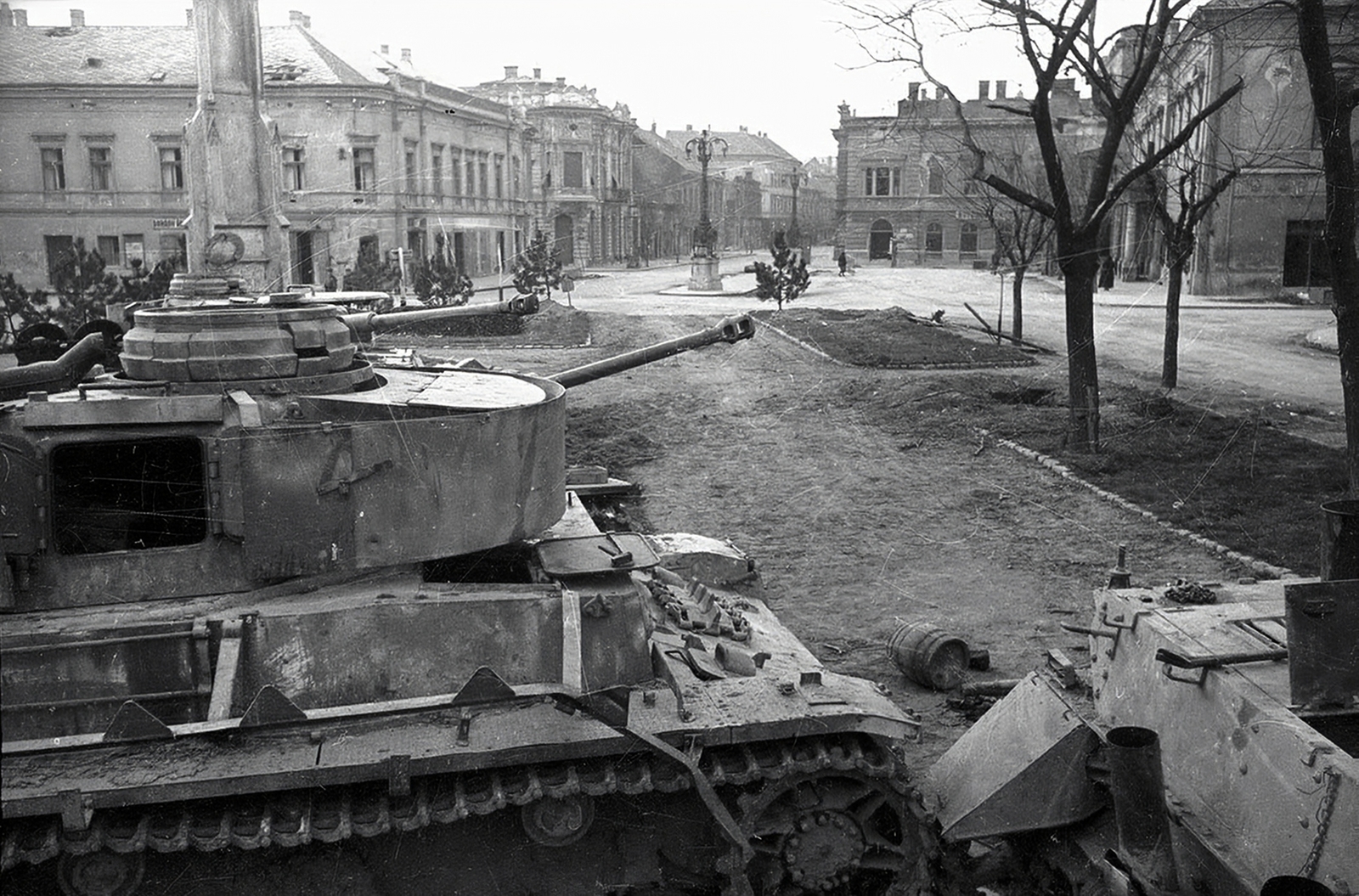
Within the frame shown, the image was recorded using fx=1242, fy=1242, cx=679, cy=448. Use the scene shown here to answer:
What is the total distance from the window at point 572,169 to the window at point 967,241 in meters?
22.5

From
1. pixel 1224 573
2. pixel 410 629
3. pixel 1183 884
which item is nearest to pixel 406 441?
pixel 410 629

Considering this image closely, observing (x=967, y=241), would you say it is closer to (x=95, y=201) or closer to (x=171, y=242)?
(x=171, y=242)

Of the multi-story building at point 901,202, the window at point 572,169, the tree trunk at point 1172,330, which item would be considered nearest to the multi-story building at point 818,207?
the multi-story building at point 901,202

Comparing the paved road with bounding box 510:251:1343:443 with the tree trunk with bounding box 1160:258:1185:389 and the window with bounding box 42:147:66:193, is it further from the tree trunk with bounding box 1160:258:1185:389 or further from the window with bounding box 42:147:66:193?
the window with bounding box 42:147:66:193

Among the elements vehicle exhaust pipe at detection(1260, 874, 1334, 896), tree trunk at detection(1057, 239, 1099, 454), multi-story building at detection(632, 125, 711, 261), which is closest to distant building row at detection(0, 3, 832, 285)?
tree trunk at detection(1057, 239, 1099, 454)

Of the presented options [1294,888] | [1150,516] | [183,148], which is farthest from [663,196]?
[1294,888]

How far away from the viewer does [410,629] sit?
5500mm

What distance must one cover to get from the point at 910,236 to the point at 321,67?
46970mm

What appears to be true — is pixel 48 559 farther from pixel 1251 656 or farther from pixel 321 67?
pixel 321 67

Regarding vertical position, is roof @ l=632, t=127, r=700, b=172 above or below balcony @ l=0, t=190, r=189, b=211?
above

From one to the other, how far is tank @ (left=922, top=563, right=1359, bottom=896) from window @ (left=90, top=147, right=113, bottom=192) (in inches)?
1191

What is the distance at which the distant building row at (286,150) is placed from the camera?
2662 centimetres

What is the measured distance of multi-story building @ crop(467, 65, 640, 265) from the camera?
45844 millimetres

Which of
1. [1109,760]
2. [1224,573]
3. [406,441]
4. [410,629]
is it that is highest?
[406,441]
